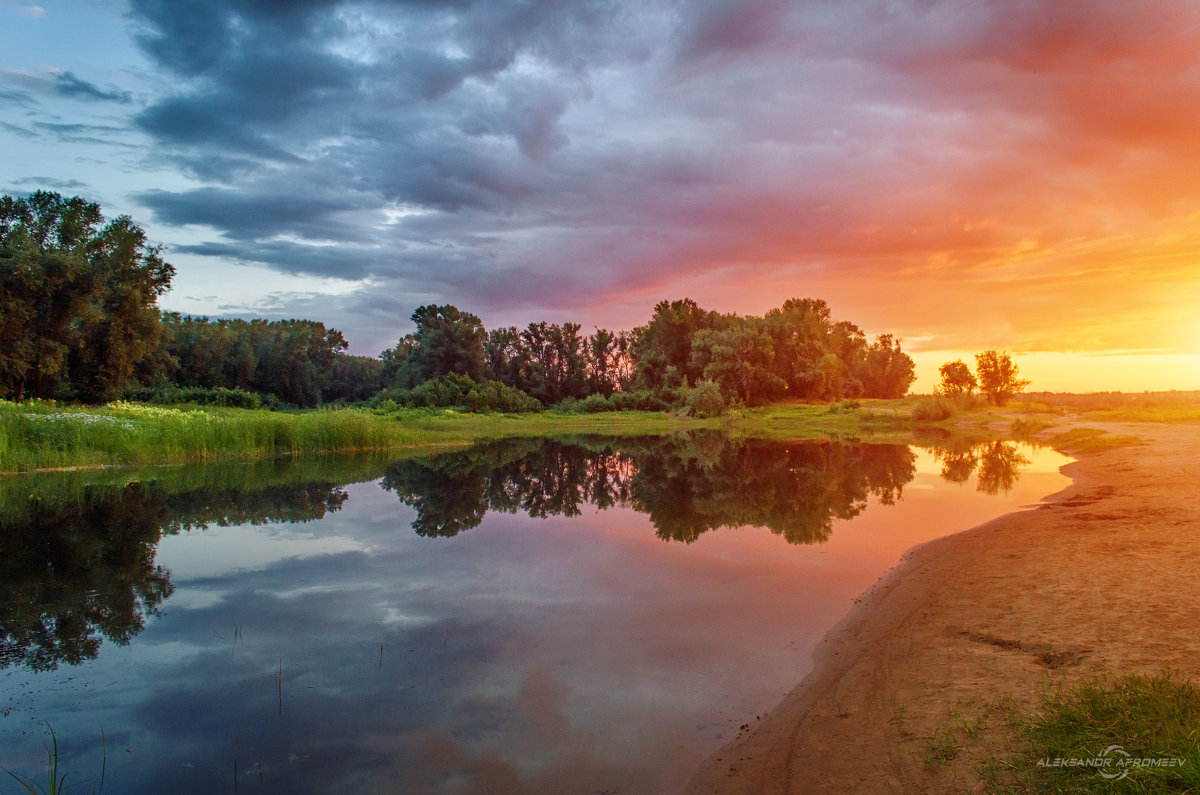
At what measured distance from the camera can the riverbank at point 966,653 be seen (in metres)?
4.51

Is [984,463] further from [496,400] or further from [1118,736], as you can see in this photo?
[496,400]

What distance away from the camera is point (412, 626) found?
8.02m

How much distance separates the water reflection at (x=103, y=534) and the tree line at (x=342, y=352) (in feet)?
73.1

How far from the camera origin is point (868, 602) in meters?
8.49

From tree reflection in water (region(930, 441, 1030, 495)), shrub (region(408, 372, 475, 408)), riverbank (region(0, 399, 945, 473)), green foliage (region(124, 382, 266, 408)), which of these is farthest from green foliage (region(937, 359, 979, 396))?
green foliage (region(124, 382, 266, 408))

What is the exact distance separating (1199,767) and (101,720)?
778 centimetres

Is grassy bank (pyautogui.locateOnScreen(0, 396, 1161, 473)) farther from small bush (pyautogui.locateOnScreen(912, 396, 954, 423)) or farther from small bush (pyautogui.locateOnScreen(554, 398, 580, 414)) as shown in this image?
small bush (pyautogui.locateOnScreen(554, 398, 580, 414))

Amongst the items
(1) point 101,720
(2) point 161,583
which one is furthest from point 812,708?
(2) point 161,583

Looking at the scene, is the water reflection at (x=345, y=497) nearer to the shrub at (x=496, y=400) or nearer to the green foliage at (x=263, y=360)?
the shrub at (x=496, y=400)

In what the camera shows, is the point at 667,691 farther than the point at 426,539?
No

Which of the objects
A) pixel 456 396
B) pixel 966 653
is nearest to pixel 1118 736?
pixel 966 653

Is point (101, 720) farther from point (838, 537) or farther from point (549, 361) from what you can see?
point (549, 361)

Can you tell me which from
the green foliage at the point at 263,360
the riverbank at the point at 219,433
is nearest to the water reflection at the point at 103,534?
the riverbank at the point at 219,433

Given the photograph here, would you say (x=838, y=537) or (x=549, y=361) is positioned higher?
(x=549, y=361)
